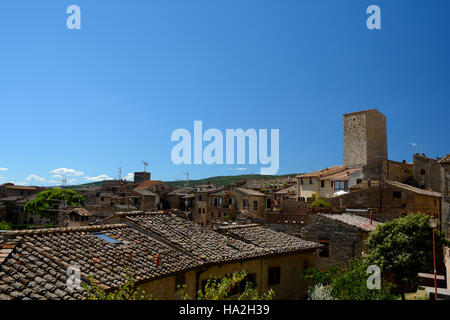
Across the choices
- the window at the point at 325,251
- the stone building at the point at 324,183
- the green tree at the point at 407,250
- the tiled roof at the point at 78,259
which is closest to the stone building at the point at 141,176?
the stone building at the point at 324,183

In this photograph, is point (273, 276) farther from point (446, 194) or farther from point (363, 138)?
point (363, 138)

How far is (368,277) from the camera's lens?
12.1m

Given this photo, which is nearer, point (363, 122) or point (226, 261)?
point (226, 261)

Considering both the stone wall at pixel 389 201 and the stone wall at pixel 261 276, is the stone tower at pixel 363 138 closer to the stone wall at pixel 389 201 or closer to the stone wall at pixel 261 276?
the stone wall at pixel 389 201

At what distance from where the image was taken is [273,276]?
1407 centimetres

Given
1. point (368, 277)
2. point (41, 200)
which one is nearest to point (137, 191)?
point (41, 200)

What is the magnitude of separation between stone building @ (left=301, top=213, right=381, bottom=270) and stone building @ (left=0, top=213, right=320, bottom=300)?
3399 mm

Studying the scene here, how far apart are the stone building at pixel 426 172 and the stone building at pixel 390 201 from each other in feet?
30.2

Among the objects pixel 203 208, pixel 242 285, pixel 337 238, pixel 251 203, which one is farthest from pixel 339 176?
pixel 242 285
